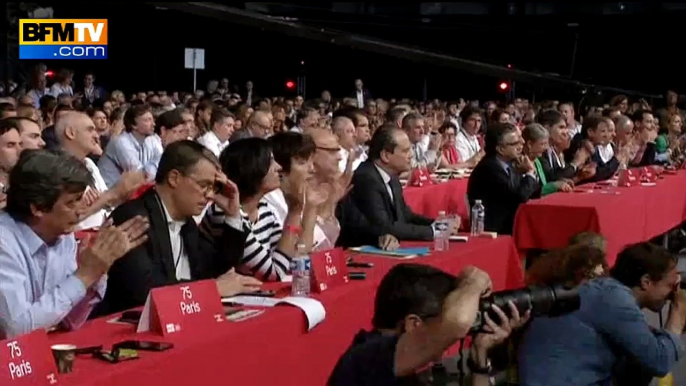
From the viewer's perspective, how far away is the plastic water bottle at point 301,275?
377cm

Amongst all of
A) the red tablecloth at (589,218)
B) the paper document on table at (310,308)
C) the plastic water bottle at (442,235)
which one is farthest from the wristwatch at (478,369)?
the red tablecloth at (589,218)

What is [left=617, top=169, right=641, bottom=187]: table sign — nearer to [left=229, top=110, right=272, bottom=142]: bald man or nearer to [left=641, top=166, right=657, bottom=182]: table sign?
[left=641, top=166, right=657, bottom=182]: table sign

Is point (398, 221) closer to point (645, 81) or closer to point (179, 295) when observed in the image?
point (179, 295)

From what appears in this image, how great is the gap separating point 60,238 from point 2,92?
1257 centimetres

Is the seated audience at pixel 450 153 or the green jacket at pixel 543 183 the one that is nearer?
the green jacket at pixel 543 183

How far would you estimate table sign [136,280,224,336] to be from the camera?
3.10 meters

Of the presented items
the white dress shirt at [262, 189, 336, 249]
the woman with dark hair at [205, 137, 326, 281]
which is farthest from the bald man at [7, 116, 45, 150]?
the woman with dark hair at [205, 137, 326, 281]

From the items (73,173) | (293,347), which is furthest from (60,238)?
(293,347)

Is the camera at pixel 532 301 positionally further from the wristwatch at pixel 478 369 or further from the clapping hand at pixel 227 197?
the clapping hand at pixel 227 197

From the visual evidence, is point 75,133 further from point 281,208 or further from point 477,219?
point 477,219

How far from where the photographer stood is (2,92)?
15.0m

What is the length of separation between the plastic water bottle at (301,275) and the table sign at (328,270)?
0.04m

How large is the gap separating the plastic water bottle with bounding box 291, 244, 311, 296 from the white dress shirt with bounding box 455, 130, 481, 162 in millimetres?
6672

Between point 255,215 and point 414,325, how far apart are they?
2194 millimetres
